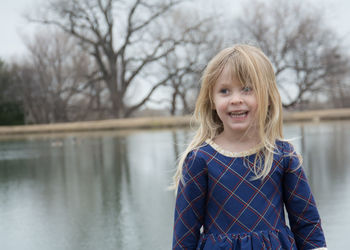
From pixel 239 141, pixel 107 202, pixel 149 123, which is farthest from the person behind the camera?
pixel 149 123

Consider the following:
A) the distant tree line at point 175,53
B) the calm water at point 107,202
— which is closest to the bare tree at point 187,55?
the distant tree line at point 175,53

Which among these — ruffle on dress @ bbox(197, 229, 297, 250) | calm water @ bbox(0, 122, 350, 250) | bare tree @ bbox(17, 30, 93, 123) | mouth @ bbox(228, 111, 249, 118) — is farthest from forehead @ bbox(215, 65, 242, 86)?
bare tree @ bbox(17, 30, 93, 123)

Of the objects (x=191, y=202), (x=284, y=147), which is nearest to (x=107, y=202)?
(x=191, y=202)

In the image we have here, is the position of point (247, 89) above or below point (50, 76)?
below

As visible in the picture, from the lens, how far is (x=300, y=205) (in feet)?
5.40

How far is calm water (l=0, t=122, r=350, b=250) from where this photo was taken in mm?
4004

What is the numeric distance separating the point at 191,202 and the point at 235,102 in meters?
0.41

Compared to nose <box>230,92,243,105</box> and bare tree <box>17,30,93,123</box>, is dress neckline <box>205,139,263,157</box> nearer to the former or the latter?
nose <box>230,92,243,105</box>

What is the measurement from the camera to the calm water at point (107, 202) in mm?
4004

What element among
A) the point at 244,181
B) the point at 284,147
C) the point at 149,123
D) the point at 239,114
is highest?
the point at 239,114

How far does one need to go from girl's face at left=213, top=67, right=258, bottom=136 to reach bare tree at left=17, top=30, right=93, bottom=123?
36215mm

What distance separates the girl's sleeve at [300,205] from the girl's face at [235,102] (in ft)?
0.63

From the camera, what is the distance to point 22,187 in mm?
7156

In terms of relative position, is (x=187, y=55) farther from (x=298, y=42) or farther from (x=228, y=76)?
(x=228, y=76)
